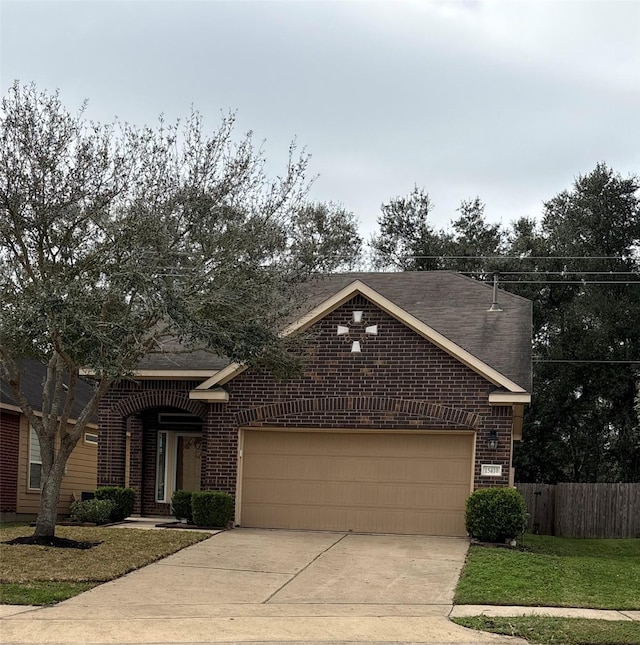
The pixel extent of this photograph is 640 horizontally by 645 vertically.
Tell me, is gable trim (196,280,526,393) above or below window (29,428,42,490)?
above

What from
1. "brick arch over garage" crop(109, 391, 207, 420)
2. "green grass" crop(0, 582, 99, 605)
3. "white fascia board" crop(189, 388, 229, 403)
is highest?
"white fascia board" crop(189, 388, 229, 403)

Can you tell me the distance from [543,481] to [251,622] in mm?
26556

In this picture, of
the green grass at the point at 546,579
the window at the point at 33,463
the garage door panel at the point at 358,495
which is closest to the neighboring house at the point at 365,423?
the garage door panel at the point at 358,495

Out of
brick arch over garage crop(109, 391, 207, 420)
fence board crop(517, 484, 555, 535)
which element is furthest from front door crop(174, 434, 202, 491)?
fence board crop(517, 484, 555, 535)

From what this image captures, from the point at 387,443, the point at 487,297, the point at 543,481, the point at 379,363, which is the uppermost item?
Result: the point at 487,297

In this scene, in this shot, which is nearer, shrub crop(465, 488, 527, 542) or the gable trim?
shrub crop(465, 488, 527, 542)

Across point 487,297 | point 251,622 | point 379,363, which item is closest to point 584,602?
point 251,622

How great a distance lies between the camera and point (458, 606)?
11062 millimetres

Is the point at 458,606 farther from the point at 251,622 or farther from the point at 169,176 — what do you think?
the point at 169,176

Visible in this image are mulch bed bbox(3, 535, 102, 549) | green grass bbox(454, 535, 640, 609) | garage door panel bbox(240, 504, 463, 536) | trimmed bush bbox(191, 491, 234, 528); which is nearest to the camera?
green grass bbox(454, 535, 640, 609)

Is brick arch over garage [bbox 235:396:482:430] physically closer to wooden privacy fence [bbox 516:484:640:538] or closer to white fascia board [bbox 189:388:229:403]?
white fascia board [bbox 189:388:229:403]

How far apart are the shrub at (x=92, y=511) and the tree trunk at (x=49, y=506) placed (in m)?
3.26

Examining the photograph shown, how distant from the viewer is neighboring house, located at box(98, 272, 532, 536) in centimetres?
1764

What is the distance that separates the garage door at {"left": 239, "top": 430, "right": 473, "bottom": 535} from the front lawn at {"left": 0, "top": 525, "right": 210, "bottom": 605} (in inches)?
87.2
